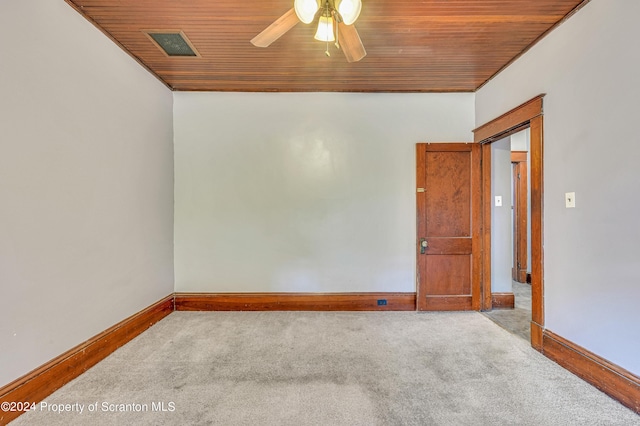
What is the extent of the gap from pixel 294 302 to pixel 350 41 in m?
2.91

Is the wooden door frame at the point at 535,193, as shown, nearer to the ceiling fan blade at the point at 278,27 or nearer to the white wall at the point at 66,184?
the ceiling fan blade at the point at 278,27

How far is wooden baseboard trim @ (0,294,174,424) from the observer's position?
178 centimetres

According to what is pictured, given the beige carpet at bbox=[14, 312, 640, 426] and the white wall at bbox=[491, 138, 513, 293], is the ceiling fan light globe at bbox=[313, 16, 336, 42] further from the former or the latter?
the white wall at bbox=[491, 138, 513, 293]

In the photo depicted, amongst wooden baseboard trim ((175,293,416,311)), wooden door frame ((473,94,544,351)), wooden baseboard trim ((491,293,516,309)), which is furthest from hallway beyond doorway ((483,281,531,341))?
wooden baseboard trim ((175,293,416,311))

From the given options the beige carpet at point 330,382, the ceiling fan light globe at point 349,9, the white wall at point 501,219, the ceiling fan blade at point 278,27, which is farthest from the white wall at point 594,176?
the ceiling fan blade at point 278,27

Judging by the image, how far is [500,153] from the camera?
12.2ft

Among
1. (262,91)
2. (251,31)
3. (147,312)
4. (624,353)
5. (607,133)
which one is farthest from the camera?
(262,91)

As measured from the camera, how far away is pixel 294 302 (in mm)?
3668

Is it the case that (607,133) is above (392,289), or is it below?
above

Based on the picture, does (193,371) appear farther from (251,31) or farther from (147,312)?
(251,31)

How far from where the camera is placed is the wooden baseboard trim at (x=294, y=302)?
3662mm

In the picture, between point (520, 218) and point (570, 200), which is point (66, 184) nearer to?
point (570, 200)

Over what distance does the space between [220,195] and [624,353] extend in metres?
3.90

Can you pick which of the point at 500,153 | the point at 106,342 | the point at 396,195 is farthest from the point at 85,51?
the point at 500,153
